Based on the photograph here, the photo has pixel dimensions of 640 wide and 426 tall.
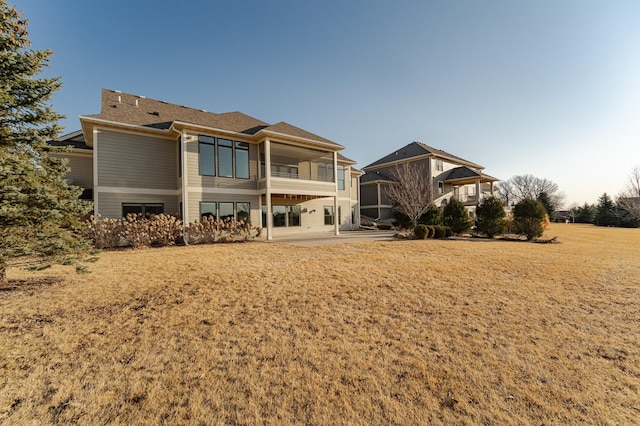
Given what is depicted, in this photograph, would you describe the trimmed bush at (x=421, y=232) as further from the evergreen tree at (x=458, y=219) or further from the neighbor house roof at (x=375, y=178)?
the neighbor house roof at (x=375, y=178)

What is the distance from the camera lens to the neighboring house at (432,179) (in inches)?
1142

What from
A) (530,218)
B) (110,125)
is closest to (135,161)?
(110,125)

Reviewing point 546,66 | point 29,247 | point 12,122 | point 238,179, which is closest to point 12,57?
point 12,122

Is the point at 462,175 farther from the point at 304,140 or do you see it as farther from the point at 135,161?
the point at 135,161

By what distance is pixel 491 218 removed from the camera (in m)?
17.3

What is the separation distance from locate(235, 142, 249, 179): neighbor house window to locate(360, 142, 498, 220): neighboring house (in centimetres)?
1665

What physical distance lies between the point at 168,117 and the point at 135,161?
12.0 feet

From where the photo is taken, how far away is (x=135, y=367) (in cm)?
319

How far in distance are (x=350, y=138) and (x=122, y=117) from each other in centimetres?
1655

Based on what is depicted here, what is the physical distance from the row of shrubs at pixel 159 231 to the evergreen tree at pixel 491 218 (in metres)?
15.0

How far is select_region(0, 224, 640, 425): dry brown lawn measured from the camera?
2541 mm

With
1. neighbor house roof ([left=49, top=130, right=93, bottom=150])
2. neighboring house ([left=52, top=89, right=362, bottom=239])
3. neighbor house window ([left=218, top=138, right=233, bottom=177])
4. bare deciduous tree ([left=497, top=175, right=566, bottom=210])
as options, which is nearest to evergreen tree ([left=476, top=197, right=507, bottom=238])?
neighboring house ([left=52, top=89, right=362, bottom=239])

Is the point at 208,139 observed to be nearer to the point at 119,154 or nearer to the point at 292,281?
the point at 119,154

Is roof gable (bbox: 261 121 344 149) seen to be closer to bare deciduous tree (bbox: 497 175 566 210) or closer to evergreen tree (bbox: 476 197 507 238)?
evergreen tree (bbox: 476 197 507 238)
